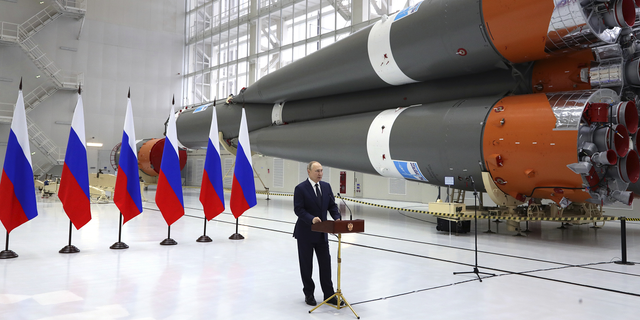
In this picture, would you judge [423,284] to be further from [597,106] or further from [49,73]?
[49,73]

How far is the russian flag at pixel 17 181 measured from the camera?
6.70 m

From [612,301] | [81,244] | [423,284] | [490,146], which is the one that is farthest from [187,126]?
[612,301]

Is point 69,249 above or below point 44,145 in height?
below

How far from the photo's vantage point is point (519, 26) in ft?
24.3

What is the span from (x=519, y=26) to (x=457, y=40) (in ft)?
3.77

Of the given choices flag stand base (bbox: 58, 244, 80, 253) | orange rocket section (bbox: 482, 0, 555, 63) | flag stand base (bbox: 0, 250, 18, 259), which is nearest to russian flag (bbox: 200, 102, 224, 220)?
flag stand base (bbox: 58, 244, 80, 253)

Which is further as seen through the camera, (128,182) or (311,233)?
(128,182)

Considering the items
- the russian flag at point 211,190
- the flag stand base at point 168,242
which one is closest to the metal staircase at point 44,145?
the russian flag at point 211,190

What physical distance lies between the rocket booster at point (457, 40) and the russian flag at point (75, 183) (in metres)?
5.91

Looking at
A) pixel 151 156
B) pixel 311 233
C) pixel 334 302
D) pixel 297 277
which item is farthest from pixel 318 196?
pixel 151 156

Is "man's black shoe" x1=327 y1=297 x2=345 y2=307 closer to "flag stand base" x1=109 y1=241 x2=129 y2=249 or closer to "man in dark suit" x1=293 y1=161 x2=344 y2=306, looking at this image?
"man in dark suit" x1=293 y1=161 x2=344 y2=306

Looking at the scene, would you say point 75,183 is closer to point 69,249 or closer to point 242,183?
point 69,249

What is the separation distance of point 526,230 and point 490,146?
109 inches

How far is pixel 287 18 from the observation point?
24953 millimetres
